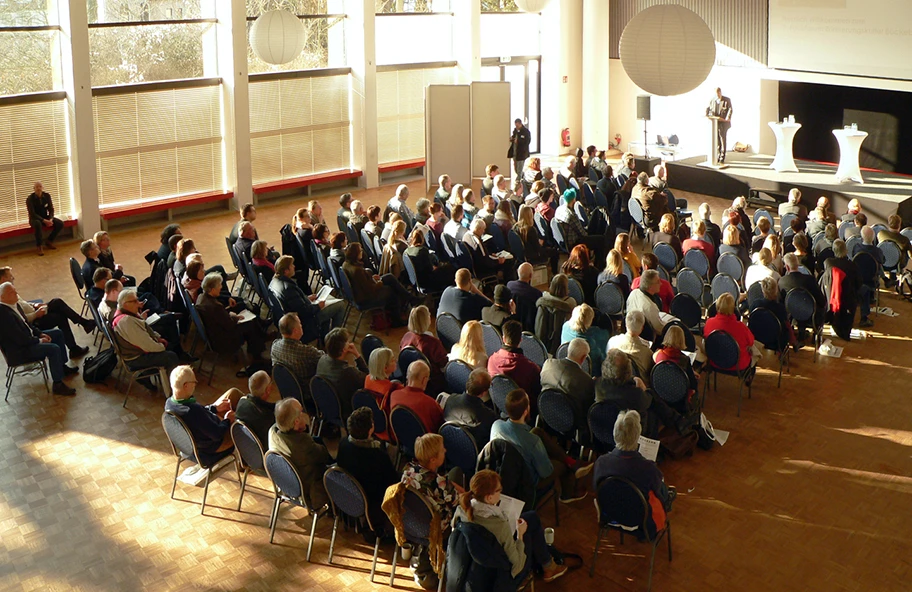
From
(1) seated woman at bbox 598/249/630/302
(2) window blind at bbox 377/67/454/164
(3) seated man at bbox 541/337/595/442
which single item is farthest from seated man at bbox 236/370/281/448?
(2) window blind at bbox 377/67/454/164

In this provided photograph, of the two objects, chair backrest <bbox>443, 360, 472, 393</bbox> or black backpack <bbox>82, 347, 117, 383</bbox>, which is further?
black backpack <bbox>82, 347, 117, 383</bbox>

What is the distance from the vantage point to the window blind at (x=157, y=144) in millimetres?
16594

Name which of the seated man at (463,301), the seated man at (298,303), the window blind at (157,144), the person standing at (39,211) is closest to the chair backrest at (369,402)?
the seated man at (463,301)

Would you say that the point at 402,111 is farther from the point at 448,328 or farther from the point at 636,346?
the point at 636,346

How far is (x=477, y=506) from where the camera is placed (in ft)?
17.5

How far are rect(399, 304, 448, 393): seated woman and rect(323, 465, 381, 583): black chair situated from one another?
1805mm

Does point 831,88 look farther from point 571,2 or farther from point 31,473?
point 31,473

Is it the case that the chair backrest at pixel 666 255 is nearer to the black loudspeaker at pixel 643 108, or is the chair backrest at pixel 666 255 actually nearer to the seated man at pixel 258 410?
the seated man at pixel 258 410

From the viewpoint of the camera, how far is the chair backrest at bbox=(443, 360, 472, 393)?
7.56 metres

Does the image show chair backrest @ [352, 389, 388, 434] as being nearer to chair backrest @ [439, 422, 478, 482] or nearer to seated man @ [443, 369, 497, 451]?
seated man @ [443, 369, 497, 451]

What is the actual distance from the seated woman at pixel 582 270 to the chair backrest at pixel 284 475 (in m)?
4.88

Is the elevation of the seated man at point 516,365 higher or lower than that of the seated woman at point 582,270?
lower

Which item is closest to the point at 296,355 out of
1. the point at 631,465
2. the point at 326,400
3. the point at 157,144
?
the point at 326,400

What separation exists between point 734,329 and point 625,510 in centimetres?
315
